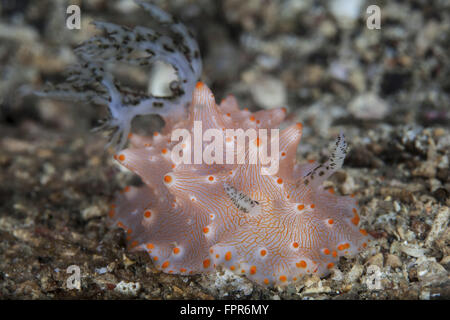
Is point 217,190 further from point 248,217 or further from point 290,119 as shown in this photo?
point 290,119

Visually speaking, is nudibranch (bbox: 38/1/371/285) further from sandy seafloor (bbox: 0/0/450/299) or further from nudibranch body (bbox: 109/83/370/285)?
sandy seafloor (bbox: 0/0/450/299)

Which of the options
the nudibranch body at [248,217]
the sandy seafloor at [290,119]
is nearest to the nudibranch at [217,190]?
the nudibranch body at [248,217]

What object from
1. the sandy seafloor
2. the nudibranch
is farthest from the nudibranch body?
the sandy seafloor

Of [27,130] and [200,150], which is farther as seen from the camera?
[27,130]

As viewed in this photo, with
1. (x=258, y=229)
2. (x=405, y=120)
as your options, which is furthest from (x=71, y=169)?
(x=405, y=120)

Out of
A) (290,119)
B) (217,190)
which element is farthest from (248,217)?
(290,119)
